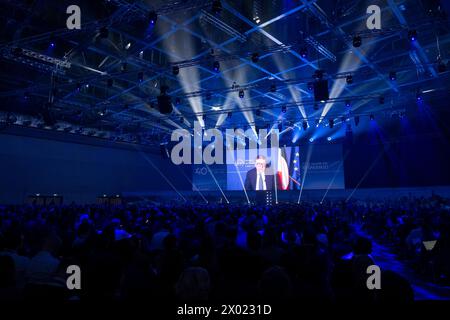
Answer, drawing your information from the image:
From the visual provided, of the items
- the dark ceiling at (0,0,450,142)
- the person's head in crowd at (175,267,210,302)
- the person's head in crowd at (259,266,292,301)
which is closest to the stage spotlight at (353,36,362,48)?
the dark ceiling at (0,0,450,142)

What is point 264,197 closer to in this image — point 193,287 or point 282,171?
point 282,171

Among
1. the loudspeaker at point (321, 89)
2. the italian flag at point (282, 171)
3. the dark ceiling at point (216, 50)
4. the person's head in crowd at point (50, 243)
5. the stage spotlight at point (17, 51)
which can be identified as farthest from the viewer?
the italian flag at point (282, 171)

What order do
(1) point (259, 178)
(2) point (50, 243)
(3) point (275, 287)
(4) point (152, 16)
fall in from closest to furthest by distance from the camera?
(3) point (275, 287) → (2) point (50, 243) → (4) point (152, 16) → (1) point (259, 178)

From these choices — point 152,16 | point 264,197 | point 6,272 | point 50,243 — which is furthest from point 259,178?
point 6,272

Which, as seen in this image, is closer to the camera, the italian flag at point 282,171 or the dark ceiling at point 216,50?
the dark ceiling at point 216,50

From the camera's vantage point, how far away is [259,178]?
23.2 metres

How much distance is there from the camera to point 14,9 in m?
9.06

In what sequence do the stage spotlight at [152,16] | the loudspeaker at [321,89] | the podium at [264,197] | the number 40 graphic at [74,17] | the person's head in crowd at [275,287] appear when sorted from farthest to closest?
1. the podium at [264,197]
2. the loudspeaker at [321,89]
3. the number 40 graphic at [74,17]
4. the stage spotlight at [152,16]
5. the person's head in crowd at [275,287]

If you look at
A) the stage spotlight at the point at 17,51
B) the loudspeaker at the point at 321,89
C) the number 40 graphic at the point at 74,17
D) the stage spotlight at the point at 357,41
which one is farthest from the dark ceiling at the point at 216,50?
the loudspeaker at the point at 321,89

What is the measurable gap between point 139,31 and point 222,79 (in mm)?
4824

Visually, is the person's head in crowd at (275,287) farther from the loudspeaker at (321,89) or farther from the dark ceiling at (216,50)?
the loudspeaker at (321,89)

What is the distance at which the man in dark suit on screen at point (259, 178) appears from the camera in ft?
74.8

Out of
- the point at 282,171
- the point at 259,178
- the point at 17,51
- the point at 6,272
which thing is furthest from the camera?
the point at 259,178

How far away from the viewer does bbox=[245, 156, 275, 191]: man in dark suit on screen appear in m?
22.8
